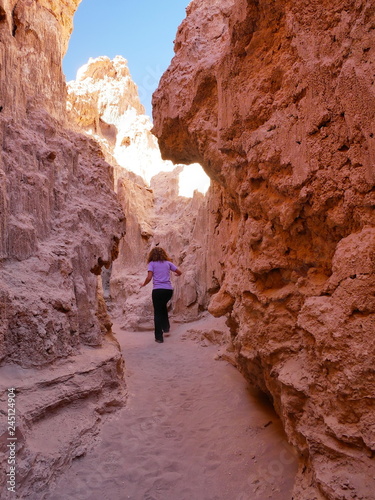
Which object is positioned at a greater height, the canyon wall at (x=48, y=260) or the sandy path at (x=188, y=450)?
the canyon wall at (x=48, y=260)

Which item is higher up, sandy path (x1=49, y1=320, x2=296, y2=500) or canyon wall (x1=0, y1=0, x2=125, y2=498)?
canyon wall (x1=0, y1=0, x2=125, y2=498)

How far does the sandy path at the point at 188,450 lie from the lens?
233 centimetres

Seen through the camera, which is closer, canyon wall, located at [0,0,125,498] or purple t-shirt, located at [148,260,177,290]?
canyon wall, located at [0,0,125,498]

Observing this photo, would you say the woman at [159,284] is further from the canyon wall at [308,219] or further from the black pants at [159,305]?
the canyon wall at [308,219]

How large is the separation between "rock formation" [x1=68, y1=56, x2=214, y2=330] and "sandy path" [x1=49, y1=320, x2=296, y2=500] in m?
4.06

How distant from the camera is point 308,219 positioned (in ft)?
7.77

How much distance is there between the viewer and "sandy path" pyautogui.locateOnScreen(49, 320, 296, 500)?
2.33 m

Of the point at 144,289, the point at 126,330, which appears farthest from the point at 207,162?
the point at 144,289

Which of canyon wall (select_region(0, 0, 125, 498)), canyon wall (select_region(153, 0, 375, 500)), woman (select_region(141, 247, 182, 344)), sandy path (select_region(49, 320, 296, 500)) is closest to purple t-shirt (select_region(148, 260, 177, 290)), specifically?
woman (select_region(141, 247, 182, 344))

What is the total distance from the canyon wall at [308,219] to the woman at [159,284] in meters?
2.79

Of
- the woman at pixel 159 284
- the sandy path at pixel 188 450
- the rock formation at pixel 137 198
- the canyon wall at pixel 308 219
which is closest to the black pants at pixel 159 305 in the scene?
the woman at pixel 159 284

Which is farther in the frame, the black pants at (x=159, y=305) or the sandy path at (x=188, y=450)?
the black pants at (x=159, y=305)

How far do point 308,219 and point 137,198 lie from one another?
10.4m

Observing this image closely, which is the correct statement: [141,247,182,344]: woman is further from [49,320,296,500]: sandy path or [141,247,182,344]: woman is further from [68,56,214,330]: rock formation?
[49,320,296,500]: sandy path
